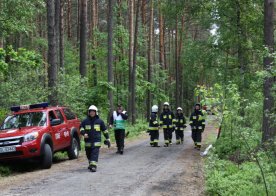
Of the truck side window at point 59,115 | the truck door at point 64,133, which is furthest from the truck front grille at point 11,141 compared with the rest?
the truck side window at point 59,115

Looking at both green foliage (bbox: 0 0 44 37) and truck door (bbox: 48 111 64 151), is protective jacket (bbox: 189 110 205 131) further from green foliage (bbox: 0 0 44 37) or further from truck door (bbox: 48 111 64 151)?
green foliage (bbox: 0 0 44 37)

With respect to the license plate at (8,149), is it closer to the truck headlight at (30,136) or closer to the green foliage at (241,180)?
the truck headlight at (30,136)

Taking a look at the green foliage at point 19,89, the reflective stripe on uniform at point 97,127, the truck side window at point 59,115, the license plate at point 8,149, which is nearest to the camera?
the license plate at point 8,149

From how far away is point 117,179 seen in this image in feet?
36.0

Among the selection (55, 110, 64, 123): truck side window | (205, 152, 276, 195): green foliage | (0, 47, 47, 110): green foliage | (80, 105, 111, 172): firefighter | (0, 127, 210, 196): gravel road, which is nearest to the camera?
(205, 152, 276, 195): green foliage

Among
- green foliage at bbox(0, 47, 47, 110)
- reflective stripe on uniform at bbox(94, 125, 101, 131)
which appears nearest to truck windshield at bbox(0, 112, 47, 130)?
reflective stripe on uniform at bbox(94, 125, 101, 131)

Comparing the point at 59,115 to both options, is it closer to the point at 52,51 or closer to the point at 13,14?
the point at 52,51

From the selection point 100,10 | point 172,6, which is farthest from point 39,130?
point 100,10

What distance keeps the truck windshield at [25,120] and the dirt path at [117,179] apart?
1.58 m

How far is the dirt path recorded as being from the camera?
9.58 m

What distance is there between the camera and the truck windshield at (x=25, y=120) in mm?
13711

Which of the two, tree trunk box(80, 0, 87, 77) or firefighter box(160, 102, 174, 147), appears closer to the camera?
firefighter box(160, 102, 174, 147)

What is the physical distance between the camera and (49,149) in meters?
13.1

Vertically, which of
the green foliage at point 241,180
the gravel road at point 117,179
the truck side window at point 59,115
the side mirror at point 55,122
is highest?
the truck side window at point 59,115
